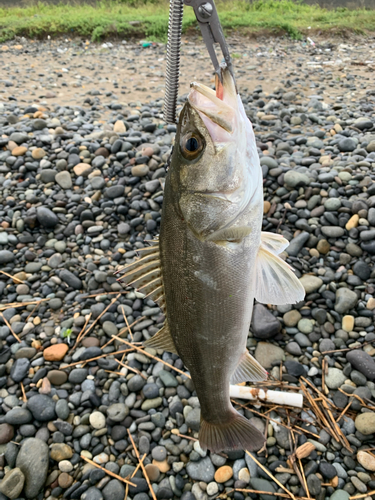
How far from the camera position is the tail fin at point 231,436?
1729 mm

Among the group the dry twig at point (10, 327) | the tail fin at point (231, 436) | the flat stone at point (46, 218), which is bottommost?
the dry twig at point (10, 327)

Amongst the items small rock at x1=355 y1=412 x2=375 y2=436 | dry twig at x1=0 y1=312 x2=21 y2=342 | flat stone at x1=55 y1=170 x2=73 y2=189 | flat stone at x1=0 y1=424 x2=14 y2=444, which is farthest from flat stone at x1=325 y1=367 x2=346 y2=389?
flat stone at x1=55 y1=170 x2=73 y2=189

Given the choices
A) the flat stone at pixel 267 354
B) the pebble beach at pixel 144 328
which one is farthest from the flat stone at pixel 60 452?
the flat stone at pixel 267 354

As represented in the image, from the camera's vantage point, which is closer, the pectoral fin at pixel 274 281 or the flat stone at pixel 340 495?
the pectoral fin at pixel 274 281

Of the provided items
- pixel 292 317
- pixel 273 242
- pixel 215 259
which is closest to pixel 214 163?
pixel 215 259

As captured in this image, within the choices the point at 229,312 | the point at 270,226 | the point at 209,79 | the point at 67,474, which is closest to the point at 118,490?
the point at 67,474

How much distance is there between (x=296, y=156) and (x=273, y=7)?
47.0ft

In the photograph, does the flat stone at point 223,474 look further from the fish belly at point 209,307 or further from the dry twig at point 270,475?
the fish belly at point 209,307

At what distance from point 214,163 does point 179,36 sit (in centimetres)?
74

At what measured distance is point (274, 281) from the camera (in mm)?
1723

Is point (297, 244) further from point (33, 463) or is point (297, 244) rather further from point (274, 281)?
point (33, 463)

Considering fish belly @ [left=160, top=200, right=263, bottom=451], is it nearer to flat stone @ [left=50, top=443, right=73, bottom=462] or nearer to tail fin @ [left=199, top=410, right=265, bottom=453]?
tail fin @ [left=199, top=410, right=265, bottom=453]

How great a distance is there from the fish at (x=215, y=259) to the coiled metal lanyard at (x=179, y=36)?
0.71 feet

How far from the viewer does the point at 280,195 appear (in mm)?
4254
